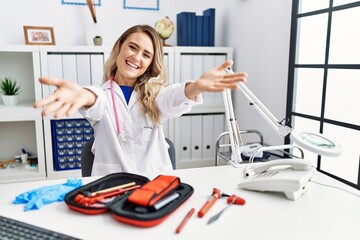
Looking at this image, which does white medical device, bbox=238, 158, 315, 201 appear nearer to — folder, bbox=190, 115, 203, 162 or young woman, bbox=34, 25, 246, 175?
young woman, bbox=34, 25, 246, 175

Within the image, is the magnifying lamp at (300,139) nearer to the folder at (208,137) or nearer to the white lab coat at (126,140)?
the white lab coat at (126,140)

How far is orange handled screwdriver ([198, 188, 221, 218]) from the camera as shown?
0.83m

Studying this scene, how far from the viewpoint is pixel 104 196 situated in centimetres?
87

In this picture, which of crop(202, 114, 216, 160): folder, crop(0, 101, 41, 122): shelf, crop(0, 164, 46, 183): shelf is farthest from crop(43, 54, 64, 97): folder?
crop(202, 114, 216, 160): folder

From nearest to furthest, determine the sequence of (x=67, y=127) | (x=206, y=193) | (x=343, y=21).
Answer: (x=206, y=193) < (x=343, y=21) < (x=67, y=127)

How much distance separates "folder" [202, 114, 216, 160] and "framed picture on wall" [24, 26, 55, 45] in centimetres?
139

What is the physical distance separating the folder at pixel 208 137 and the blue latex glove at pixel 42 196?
1.86 meters

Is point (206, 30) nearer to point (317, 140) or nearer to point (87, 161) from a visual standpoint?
point (87, 161)

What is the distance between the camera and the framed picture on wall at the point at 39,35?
7.98ft

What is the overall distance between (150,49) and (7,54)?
5.53 ft

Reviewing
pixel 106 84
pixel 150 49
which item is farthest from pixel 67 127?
pixel 150 49

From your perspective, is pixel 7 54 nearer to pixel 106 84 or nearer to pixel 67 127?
pixel 67 127

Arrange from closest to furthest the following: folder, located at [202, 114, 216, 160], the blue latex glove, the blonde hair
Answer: the blue latex glove, the blonde hair, folder, located at [202, 114, 216, 160]

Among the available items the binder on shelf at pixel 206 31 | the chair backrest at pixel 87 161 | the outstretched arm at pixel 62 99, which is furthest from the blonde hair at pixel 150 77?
the binder on shelf at pixel 206 31
